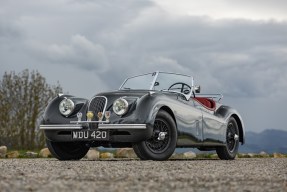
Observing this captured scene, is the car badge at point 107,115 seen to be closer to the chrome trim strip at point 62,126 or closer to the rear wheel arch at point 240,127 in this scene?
the chrome trim strip at point 62,126

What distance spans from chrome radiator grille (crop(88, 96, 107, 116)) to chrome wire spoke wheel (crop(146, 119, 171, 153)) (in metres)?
0.90

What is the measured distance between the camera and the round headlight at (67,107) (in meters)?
9.60

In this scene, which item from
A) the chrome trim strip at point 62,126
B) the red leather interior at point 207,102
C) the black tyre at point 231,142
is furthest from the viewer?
the black tyre at point 231,142

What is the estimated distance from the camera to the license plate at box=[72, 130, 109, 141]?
8961 mm

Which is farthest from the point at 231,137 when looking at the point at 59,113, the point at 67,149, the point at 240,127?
the point at 59,113

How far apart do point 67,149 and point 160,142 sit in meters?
1.91

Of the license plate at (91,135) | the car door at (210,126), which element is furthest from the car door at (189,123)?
the license plate at (91,135)

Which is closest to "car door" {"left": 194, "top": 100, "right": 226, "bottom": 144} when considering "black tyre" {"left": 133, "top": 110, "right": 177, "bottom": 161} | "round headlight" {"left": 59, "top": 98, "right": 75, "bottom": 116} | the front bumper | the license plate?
"black tyre" {"left": 133, "top": 110, "right": 177, "bottom": 161}

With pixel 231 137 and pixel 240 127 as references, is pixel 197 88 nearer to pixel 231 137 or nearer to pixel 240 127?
pixel 231 137

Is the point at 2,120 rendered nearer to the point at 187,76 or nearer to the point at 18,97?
the point at 18,97

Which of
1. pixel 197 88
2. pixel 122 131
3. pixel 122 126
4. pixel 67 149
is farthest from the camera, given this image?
pixel 197 88

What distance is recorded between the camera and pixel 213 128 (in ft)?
36.3

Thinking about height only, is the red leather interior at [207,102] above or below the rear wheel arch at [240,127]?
above

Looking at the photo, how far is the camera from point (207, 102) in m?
11.7
